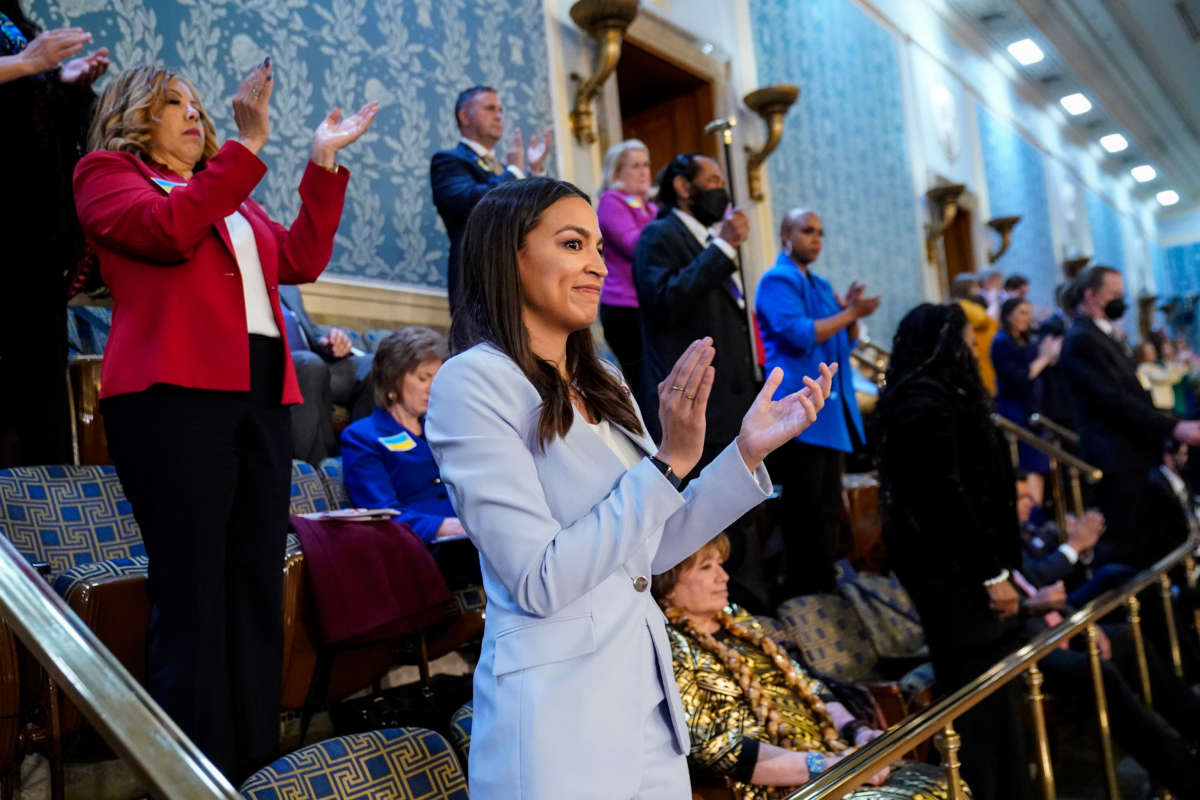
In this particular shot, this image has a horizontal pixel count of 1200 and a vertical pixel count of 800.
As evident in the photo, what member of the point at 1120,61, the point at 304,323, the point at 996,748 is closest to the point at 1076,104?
the point at 1120,61

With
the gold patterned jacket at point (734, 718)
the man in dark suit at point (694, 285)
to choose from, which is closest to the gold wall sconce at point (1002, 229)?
the man in dark suit at point (694, 285)

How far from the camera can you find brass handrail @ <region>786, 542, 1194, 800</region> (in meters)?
1.64

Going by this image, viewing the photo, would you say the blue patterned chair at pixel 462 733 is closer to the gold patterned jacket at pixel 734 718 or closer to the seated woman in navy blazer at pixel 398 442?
the gold patterned jacket at pixel 734 718

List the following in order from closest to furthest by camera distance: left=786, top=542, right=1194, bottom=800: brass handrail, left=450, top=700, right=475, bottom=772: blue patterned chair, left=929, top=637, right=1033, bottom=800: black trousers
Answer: left=786, top=542, right=1194, bottom=800: brass handrail < left=450, top=700, right=475, bottom=772: blue patterned chair < left=929, top=637, right=1033, bottom=800: black trousers

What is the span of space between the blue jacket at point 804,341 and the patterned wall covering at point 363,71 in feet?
5.25

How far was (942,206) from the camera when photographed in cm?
959

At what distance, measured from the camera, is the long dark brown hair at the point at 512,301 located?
4.51ft

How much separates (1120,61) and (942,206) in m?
4.93

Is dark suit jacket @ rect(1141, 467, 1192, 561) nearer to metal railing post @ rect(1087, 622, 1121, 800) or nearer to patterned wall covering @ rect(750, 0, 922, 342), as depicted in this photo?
metal railing post @ rect(1087, 622, 1121, 800)

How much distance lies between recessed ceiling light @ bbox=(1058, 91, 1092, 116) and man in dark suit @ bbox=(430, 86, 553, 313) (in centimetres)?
1176

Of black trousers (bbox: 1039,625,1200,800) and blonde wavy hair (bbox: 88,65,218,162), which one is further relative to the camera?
black trousers (bbox: 1039,625,1200,800)

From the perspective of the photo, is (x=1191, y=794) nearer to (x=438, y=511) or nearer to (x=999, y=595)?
(x=999, y=595)

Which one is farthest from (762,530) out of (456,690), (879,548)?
(456,690)

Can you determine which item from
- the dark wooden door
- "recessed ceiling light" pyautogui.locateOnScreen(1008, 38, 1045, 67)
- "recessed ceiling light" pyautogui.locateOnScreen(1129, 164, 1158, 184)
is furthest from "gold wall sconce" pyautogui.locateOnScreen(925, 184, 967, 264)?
"recessed ceiling light" pyautogui.locateOnScreen(1129, 164, 1158, 184)
